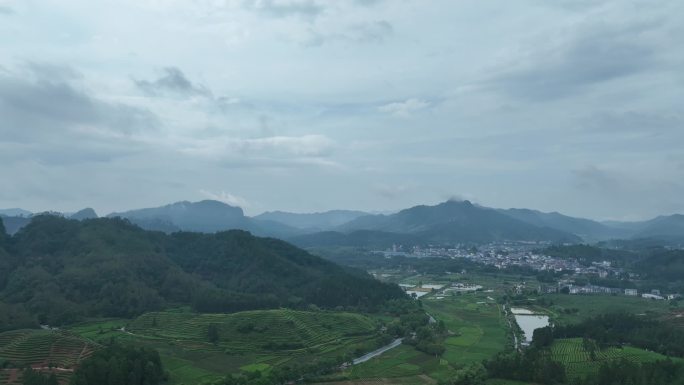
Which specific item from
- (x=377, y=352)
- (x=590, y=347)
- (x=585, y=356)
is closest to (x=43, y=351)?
(x=377, y=352)

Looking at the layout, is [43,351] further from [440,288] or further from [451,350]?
[440,288]

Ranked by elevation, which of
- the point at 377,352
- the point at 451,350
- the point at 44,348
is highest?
the point at 44,348

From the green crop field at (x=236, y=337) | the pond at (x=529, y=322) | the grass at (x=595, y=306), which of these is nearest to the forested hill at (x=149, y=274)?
the green crop field at (x=236, y=337)

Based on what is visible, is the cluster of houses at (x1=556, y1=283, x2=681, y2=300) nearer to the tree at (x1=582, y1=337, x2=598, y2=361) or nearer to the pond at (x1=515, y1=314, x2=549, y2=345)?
the pond at (x1=515, y1=314, x2=549, y2=345)

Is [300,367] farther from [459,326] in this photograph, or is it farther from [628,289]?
[628,289]

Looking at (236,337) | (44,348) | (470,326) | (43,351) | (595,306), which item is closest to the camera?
(43,351)

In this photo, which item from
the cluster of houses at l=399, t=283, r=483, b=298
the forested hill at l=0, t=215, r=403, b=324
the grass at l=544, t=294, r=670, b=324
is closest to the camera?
the forested hill at l=0, t=215, r=403, b=324

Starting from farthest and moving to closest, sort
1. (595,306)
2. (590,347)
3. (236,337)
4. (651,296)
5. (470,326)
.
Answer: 1. (651,296)
2. (595,306)
3. (470,326)
4. (236,337)
5. (590,347)

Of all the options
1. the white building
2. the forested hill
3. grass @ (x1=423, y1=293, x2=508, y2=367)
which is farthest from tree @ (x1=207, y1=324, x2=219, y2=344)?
the white building
